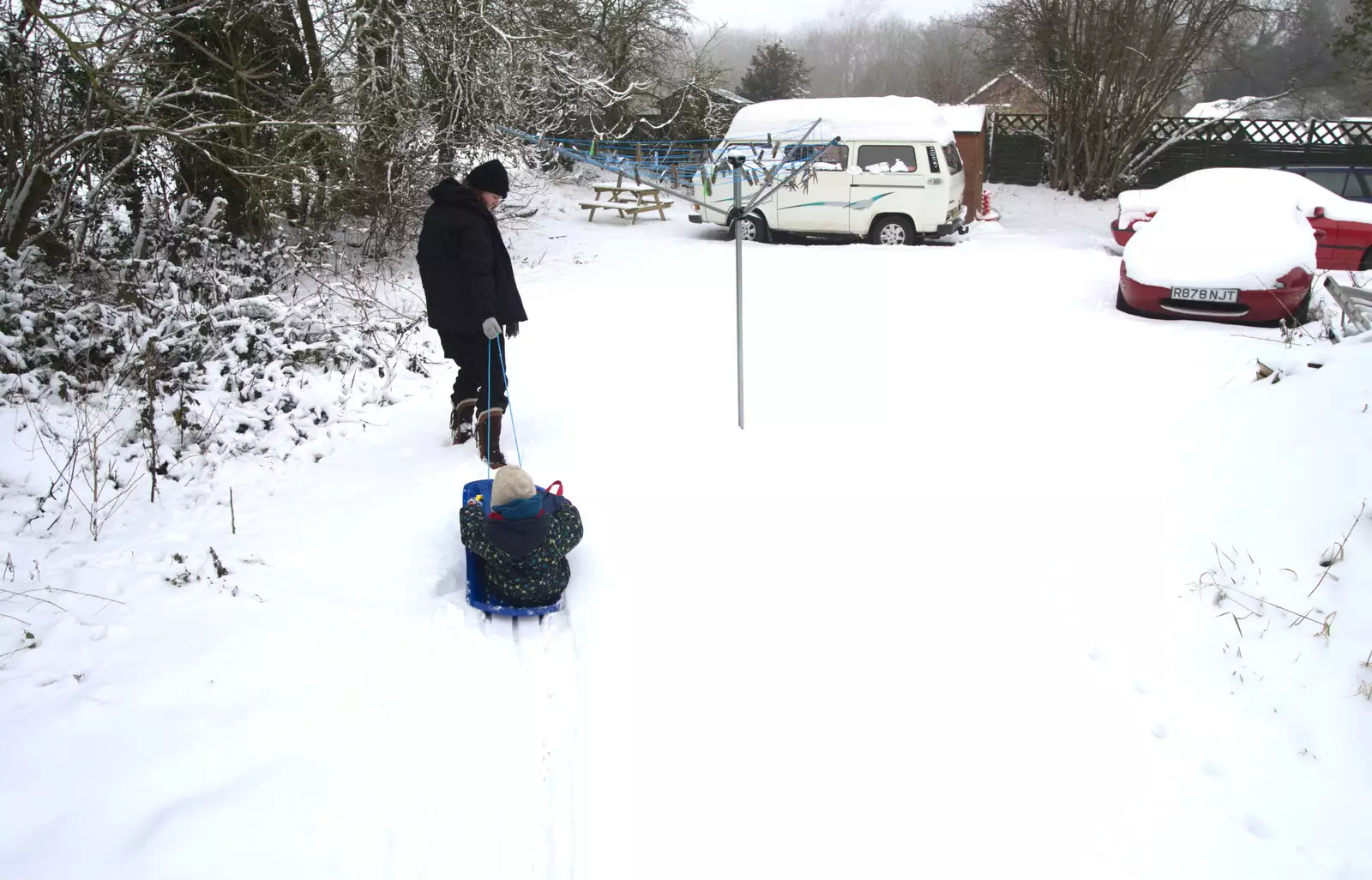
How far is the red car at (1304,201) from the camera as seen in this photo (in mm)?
8586

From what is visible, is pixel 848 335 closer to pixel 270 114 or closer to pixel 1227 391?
pixel 1227 391

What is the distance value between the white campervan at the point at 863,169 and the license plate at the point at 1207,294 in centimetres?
474

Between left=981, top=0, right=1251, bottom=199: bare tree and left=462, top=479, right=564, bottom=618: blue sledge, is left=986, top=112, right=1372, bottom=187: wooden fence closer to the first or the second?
left=981, top=0, right=1251, bottom=199: bare tree

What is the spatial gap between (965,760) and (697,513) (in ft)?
6.35

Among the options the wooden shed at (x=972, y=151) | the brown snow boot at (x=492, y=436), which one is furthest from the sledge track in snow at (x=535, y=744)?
the wooden shed at (x=972, y=151)

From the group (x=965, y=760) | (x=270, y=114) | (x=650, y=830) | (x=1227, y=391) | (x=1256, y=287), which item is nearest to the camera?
(x=650, y=830)

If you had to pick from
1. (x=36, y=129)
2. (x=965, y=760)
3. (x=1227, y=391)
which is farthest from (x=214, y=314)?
(x=1227, y=391)

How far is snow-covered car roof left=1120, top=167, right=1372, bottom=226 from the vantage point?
8453mm

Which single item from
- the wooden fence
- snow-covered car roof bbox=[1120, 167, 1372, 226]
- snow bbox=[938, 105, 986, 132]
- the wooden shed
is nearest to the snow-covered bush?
snow-covered car roof bbox=[1120, 167, 1372, 226]

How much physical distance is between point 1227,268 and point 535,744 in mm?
7652

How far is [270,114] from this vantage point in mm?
7992

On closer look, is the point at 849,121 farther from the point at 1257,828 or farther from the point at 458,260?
the point at 1257,828

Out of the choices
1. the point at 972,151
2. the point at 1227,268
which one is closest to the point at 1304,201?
the point at 1227,268

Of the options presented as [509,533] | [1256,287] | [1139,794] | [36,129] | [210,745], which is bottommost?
[1139,794]
